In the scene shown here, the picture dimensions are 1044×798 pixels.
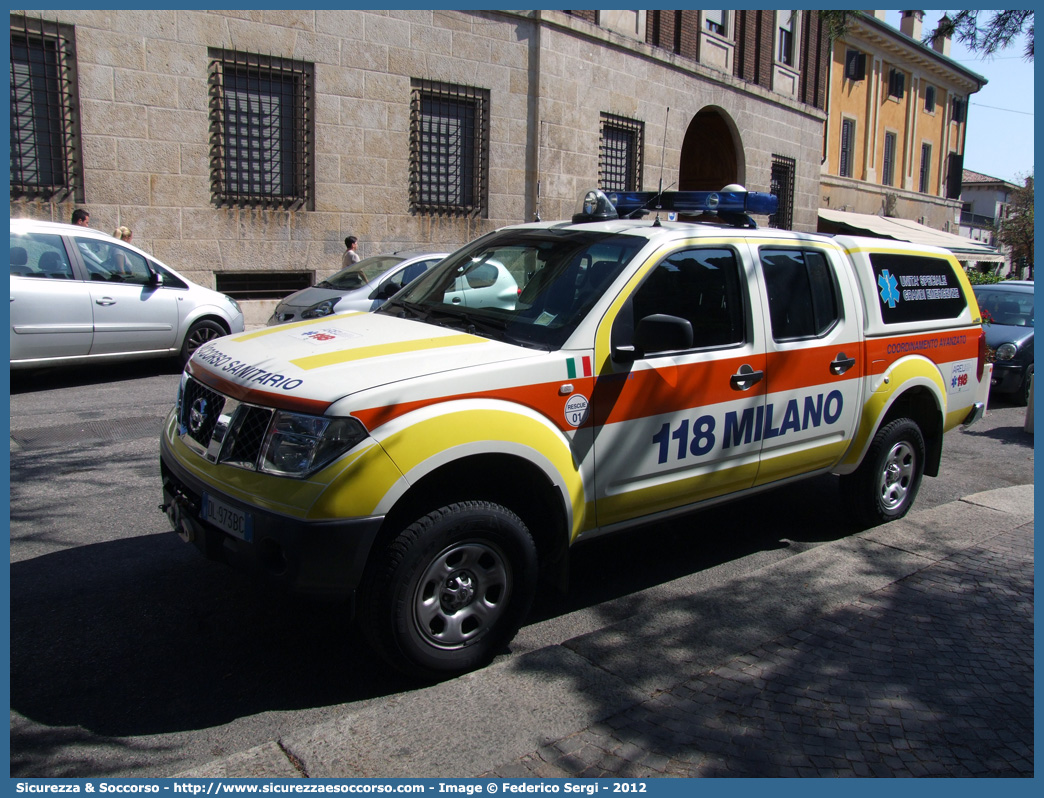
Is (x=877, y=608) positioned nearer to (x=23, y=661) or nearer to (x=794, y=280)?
(x=794, y=280)

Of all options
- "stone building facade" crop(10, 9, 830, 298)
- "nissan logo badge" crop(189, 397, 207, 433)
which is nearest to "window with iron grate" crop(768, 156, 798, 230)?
"stone building facade" crop(10, 9, 830, 298)

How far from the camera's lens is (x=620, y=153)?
20688 millimetres

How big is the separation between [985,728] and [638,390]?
6.46 ft

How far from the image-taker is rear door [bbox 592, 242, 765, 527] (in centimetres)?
416

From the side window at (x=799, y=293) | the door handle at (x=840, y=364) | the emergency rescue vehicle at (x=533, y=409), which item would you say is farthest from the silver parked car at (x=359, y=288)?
the door handle at (x=840, y=364)

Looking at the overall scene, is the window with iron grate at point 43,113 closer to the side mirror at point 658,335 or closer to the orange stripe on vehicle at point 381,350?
the orange stripe on vehicle at point 381,350

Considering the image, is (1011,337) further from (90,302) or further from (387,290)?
(90,302)

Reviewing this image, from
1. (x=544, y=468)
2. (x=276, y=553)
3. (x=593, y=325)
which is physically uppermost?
(x=593, y=325)

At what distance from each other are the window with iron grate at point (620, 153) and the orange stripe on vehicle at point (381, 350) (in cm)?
1658

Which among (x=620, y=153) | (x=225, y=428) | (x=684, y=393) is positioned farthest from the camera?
(x=620, y=153)

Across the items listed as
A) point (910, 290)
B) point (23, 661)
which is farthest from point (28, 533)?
point (910, 290)

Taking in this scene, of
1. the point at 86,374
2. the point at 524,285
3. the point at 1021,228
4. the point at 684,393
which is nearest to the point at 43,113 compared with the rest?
the point at 86,374

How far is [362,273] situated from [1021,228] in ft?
112

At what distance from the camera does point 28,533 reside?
5191mm
